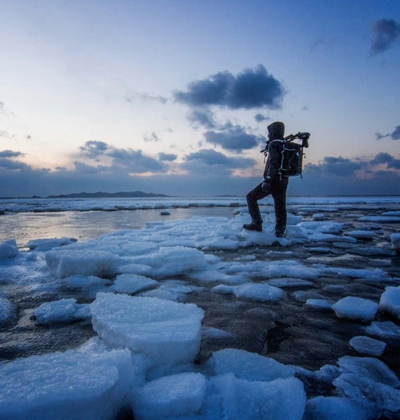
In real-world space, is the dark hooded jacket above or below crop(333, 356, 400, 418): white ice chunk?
above

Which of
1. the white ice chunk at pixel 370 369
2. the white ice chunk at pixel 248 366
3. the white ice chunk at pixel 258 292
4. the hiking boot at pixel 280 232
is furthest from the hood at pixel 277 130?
the white ice chunk at pixel 248 366

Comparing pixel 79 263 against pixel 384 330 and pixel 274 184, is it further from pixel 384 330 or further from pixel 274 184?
pixel 274 184

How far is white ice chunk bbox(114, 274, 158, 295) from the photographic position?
2002 millimetres

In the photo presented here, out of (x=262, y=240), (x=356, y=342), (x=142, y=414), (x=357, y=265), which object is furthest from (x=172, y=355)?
(x=262, y=240)

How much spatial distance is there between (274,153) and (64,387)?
4.13m

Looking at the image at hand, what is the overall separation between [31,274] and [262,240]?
332cm

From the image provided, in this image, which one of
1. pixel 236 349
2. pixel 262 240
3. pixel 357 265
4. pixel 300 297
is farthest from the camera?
pixel 262 240

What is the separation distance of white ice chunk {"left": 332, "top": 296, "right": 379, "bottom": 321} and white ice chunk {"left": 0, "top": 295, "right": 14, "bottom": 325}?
6.74 feet

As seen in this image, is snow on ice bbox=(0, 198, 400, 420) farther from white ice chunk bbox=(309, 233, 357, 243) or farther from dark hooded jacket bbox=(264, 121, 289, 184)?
white ice chunk bbox=(309, 233, 357, 243)

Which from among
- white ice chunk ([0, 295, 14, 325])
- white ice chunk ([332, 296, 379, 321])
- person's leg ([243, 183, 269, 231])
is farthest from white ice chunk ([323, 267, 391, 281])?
white ice chunk ([0, 295, 14, 325])

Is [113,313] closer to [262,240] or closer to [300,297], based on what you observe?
[300,297]

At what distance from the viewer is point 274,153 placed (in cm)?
421

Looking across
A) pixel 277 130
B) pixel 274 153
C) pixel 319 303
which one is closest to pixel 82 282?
pixel 319 303

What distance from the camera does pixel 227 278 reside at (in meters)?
2.32
